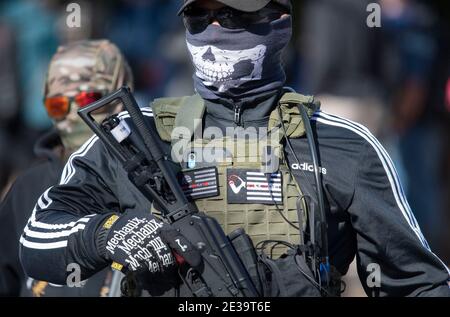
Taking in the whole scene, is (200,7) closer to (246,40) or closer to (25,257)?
(246,40)

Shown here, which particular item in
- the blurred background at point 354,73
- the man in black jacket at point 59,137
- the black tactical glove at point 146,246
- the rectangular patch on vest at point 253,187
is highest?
the rectangular patch on vest at point 253,187

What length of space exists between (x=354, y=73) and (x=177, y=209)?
514 cm

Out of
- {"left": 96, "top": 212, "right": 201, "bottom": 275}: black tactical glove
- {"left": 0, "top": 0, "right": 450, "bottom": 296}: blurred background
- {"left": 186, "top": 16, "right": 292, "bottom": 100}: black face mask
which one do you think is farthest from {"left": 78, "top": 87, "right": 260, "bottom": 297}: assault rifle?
{"left": 0, "top": 0, "right": 450, "bottom": 296}: blurred background

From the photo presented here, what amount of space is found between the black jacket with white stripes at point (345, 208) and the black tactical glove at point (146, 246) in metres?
0.21

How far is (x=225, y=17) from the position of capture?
4.51 metres

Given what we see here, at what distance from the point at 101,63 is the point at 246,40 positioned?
1773 mm

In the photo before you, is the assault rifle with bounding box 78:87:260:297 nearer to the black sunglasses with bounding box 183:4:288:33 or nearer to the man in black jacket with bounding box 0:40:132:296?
the black sunglasses with bounding box 183:4:288:33

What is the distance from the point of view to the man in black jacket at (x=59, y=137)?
219 inches

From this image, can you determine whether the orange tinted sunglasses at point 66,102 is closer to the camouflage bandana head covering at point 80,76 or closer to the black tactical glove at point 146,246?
the camouflage bandana head covering at point 80,76

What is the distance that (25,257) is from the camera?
14.4ft

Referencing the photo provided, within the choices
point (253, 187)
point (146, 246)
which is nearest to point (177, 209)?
point (146, 246)

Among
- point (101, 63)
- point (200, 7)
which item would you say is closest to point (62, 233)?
point (200, 7)

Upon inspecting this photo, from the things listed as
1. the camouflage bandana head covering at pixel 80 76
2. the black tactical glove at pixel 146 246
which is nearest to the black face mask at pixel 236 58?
the black tactical glove at pixel 146 246

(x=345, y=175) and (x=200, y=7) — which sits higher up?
(x=200, y=7)
